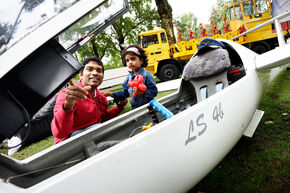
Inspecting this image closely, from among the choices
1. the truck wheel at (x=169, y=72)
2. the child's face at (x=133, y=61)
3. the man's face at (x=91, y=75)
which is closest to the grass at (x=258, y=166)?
the man's face at (x=91, y=75)

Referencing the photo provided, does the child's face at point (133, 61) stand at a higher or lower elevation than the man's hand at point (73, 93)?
higher

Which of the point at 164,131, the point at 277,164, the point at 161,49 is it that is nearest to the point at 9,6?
the point at 164,131

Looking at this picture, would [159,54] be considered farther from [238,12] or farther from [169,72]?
[238,12]

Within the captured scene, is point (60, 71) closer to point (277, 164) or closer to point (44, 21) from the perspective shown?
point (44, 21)

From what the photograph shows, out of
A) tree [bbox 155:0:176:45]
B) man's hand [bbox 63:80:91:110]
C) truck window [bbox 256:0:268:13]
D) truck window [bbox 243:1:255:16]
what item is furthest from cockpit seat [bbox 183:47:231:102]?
tree [bbox 155:0:176:45]

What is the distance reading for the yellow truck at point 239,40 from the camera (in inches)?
251

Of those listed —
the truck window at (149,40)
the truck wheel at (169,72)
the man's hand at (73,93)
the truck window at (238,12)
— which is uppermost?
the truck window at (238,12)

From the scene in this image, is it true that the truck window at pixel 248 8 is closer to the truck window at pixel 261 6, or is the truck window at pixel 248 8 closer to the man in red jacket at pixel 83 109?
the truck window at pixel 261 6

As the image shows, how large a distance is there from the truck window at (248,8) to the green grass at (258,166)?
633cm

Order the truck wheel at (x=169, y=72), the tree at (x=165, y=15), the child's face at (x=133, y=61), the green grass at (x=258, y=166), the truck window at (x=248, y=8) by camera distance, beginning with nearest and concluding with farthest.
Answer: the green grass at (x=258, y=166) → the child's face at (x=133, y=61) → the truck window at (x=248, y=8) → the truck wheel at (x=169, y=72) → the tree at (x=165, y=15)

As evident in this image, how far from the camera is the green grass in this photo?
3.85 ft

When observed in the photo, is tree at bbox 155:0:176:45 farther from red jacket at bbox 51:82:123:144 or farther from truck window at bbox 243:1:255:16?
red jacket at bbox 51:82:123:144

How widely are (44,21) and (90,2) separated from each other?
202 mm

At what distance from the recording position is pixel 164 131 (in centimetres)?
74
